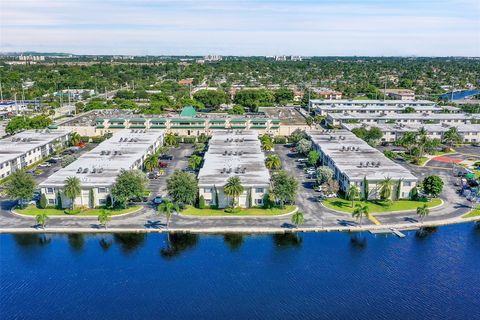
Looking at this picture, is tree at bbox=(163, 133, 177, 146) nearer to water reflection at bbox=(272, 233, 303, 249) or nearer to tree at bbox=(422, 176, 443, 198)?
water reflection at bbox=(272, 233, 303, 249)

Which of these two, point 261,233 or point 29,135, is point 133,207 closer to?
point 261,233

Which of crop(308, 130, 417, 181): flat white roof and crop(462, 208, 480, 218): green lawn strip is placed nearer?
crop(462, 208, 480, 218): green lawn strip

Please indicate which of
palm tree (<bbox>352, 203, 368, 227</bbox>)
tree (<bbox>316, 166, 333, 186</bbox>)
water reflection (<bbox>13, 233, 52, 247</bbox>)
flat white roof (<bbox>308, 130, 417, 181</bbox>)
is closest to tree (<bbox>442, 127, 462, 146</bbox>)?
flat white roof (<bbox>308, 130, 417, 181</bbox>)

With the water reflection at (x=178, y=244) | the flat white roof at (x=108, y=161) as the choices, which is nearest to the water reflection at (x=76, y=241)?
the flat white roof at (x=108, y=161)

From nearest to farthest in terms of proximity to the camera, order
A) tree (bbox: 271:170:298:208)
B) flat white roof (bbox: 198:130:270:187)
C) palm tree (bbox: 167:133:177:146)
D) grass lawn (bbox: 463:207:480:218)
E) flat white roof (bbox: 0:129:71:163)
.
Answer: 1. tree (bbox: 271:170:298:208)
2. grass lawn (bbox: 463:207:480:218)
3. flat white roof (bbox: 198:130:270:187)
4. flat white roof (bbox: 0:129:71:163)
5. palm tree (bbox: 167:133:177:146)

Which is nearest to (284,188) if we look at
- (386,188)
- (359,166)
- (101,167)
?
(386,188)

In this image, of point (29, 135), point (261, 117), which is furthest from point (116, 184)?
point (261, 117)

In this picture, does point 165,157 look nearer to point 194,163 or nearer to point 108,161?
point 194,163
